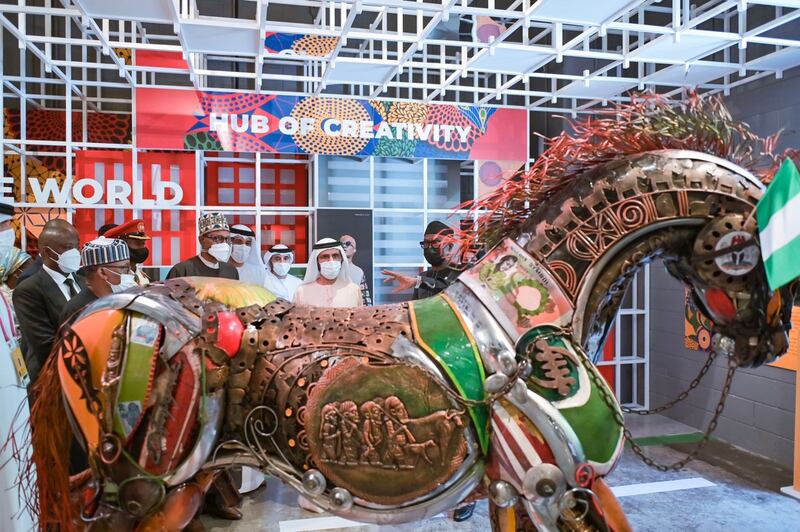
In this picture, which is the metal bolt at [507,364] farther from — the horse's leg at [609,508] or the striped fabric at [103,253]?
the striped fabric at [103,253]

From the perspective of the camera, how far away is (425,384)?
133 cm

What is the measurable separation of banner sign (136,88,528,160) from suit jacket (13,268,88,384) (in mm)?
2020

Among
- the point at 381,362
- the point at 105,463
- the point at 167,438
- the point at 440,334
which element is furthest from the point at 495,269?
the point at 105,463

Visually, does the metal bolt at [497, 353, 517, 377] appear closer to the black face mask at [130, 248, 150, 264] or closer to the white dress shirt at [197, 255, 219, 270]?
the white dress shirt at [197, 255, 219, 270]

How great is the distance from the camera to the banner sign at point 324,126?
4.62m

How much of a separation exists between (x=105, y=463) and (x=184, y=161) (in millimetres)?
3823

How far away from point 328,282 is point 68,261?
4.81 ft

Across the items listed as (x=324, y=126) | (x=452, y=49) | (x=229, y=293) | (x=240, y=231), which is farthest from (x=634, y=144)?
(x=452, y=49)

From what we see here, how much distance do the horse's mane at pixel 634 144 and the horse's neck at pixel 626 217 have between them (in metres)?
0.06

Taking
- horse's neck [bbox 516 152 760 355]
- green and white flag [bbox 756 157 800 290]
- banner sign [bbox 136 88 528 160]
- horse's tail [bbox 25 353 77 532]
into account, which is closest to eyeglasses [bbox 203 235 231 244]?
banner sign [bbox 136 88 528 160]

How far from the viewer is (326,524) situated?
3.04 metres

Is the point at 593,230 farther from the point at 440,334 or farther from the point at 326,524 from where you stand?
the point at 326,524

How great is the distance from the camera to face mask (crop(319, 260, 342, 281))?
3639mm

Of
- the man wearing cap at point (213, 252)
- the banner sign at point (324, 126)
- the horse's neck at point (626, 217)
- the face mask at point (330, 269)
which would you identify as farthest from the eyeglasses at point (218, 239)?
the horse's neck at point (626, 217)
